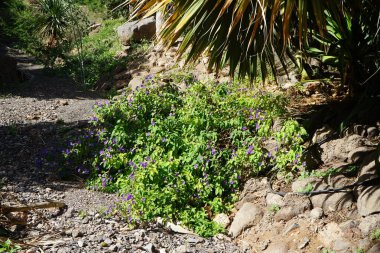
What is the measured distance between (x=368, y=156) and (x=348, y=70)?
145 cm

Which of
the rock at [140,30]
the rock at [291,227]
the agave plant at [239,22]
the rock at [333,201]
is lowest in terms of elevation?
the rock at [291,227]

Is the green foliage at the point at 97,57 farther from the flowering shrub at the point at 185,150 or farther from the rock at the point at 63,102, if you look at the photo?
the flowering shrub at the point at 185,150

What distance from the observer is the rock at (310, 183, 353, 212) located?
431 cm

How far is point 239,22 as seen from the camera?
423 centimetres

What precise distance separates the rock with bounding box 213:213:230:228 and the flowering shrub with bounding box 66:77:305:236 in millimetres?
73

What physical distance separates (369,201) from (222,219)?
1423 millimetres

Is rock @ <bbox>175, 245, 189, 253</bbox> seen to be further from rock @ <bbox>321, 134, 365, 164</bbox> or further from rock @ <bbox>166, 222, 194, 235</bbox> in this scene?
rock @ <bbox>321, 134, 365, 164</bbox>

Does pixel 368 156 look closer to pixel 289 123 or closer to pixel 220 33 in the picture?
pixel 289 123

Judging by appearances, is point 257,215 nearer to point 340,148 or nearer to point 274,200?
point 274,200

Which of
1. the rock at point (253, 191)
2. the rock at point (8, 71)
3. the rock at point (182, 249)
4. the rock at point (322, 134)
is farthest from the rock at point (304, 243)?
the rock at point (8, 71)

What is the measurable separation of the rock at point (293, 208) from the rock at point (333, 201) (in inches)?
3.2

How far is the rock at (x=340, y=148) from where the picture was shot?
4.96 meters

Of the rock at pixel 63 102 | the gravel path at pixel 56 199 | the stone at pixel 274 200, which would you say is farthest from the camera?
the rock at pixel 63 102

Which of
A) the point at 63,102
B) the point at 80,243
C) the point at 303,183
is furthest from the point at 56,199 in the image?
the point at 63,102
